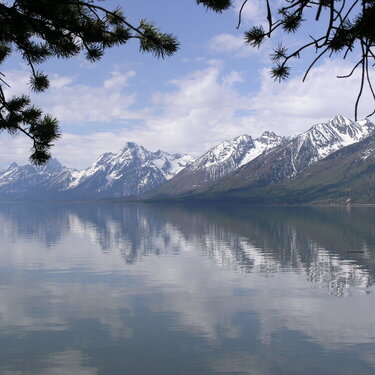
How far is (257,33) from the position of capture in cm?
1061

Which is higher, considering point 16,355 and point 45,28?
point 45,28

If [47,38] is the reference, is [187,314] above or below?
below

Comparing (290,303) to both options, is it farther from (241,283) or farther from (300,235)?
(300,235)

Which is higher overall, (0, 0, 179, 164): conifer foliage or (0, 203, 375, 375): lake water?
(0, 0, 179, 164): conifer foliage

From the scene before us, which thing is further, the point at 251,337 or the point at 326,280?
the point at 326,280

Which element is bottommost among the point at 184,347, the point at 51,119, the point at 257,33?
the point at 184,347

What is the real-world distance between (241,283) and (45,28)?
56628mm

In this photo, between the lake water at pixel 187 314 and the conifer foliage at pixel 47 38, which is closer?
the conifer foliage at pixel 47 38

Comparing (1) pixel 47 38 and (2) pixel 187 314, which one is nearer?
(1) pixel 47 38

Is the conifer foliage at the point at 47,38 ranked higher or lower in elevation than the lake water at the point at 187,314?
higher

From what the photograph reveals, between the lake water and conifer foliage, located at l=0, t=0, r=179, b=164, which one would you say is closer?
conifer foliage, located at l=0, t=0, r=179, b=164

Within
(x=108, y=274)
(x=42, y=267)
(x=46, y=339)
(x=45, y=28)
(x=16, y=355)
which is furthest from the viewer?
(x=42, y=267)

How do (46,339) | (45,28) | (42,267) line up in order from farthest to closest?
(42,267)
(46,339)
(45,28)

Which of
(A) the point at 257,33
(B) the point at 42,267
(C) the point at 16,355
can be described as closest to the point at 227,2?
(A) the point at 257,33
